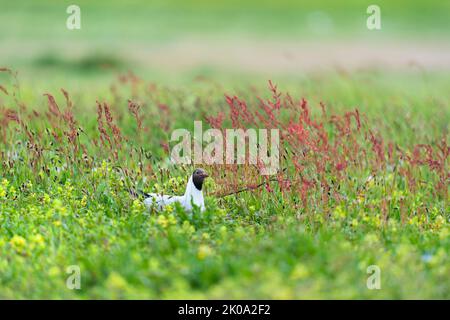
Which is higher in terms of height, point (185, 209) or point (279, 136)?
point (279, 136)

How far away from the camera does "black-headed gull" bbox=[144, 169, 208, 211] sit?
6787 millimetres

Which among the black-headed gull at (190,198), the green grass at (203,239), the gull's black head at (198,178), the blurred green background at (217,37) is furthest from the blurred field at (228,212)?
the blurred green background at (217,37)

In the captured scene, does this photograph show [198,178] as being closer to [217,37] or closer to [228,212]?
[228,212]

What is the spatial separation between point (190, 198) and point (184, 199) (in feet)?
0.28

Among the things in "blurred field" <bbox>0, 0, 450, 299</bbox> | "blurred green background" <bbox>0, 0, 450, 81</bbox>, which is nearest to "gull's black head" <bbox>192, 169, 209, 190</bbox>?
"blurred field" <bbox>0, 0, 450, 299</bbox>

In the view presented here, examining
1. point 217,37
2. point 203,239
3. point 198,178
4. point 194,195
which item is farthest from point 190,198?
point 217,37

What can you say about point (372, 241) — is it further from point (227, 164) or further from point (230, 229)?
point (227, 164)

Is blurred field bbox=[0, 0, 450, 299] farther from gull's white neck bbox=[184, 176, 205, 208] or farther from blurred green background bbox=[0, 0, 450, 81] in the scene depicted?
blurred green background bbox=[0, 0, 450, 81]

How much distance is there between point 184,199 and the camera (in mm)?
6883

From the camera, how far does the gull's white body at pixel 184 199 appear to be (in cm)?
678

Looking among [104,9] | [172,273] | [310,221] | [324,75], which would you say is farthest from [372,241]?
[104,9]

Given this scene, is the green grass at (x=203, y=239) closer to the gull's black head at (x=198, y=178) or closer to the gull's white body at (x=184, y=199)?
the gull's white body at (x=184, y=199)

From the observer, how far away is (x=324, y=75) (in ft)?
46.9
